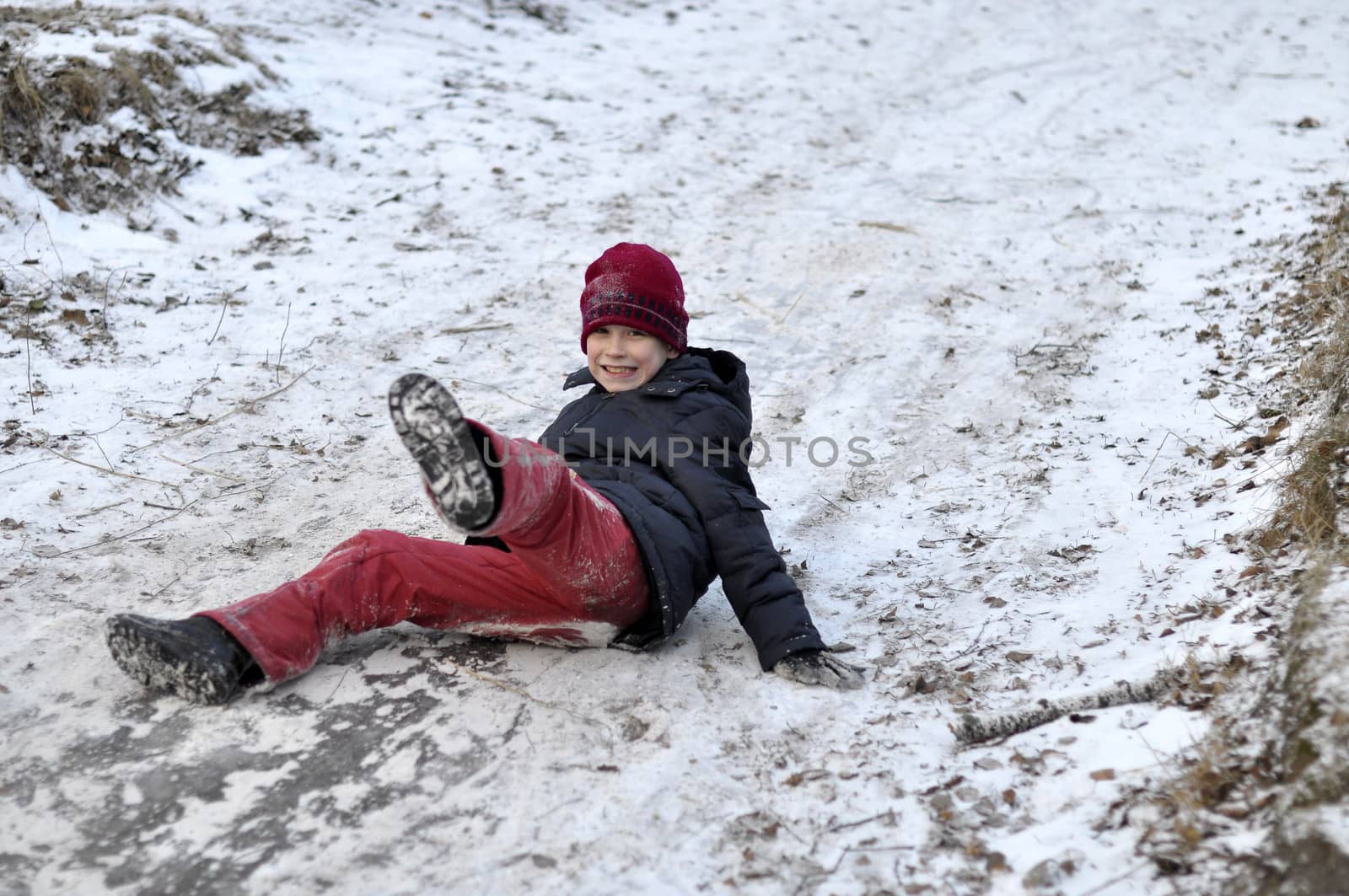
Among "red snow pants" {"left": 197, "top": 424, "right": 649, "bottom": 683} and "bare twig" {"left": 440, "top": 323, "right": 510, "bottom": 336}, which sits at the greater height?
"red snow pants" {"left": 197, "top": 424, "right": 649, "bottom": 683}

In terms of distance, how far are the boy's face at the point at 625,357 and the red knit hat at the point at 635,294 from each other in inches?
1.7

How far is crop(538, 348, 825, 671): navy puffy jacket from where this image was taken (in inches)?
134

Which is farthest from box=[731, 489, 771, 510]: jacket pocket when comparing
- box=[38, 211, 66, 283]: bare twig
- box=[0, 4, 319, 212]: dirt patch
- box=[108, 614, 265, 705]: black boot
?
box=[0, 4, 319, 212]: dirt patch

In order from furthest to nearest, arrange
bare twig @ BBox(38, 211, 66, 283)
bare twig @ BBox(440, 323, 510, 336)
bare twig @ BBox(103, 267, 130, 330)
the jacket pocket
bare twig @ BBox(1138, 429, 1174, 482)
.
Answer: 1. bare twig @ BBox(440, 323, 510, 336)
2. bare twig @ BBox(38, 211, 66, 283)
3. bare twig @ BBox(103, 267, 130, 330)
4. bare twig @ BBox(1138, 429, 1174, 482)
5. the jacket pocket

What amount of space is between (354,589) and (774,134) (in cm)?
691

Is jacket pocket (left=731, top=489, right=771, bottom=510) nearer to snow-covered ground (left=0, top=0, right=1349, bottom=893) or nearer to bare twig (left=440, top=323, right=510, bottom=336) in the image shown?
snow-covered ground (left=0, top=0, right=1349, bottom=893)

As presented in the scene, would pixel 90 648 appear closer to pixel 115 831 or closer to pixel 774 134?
pixel 115 831

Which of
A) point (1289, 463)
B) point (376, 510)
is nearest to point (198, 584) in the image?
point (376, 510)

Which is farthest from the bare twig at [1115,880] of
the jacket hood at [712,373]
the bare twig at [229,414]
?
the bare twig at [229,414]

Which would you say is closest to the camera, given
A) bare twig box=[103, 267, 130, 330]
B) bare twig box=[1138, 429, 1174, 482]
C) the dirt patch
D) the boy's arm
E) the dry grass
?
the dry grass

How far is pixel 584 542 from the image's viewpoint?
321 cm

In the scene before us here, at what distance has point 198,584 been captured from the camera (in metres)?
3.85

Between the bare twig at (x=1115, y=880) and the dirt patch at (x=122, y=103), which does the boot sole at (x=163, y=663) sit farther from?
the dirt patch at (x=122, y=103)

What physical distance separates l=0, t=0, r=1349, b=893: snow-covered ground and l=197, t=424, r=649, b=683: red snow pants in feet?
0.42
